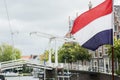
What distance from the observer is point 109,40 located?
27.2 feet

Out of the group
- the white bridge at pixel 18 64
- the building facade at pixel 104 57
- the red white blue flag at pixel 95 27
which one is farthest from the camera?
the white bridge at pixel 18 64

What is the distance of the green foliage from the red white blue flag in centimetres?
4385

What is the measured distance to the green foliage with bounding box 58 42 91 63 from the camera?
53688mm

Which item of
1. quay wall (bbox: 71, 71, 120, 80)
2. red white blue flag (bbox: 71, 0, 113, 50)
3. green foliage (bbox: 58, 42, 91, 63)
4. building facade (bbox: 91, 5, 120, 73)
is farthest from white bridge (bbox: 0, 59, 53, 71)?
red white blue flag (bbox: 71, 0, 113, 50)

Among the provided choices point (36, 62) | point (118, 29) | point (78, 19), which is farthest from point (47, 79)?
point (78, 19)

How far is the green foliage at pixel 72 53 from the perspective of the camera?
176 feet

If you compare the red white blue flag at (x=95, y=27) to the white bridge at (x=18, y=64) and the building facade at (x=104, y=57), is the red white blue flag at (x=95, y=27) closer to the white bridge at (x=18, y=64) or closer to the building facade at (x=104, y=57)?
the building facade at (x=104, y=57)

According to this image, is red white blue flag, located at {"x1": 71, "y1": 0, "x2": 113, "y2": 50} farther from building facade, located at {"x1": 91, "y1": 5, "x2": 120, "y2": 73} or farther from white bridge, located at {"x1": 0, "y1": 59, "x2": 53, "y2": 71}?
white bridge, located at {"x1": 0, "y1": 59, "x2": 53, "y2": 71}

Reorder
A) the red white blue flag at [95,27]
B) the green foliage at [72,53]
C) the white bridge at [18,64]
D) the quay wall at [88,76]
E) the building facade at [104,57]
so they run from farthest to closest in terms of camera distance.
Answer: the white bridge at [18,64] < the green foliage at [72,53] < the building facade at [104,57] < the quay wall at [88,76] < the red white blue flag at [95,27]

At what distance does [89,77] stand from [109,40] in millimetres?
44963

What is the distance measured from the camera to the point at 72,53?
182ft

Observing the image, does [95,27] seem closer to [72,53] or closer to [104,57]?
[104,57]

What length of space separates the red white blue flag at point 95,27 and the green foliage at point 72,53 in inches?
1726

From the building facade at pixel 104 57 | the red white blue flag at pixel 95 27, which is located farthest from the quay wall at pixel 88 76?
the red white blue flag at pixel 95 27
